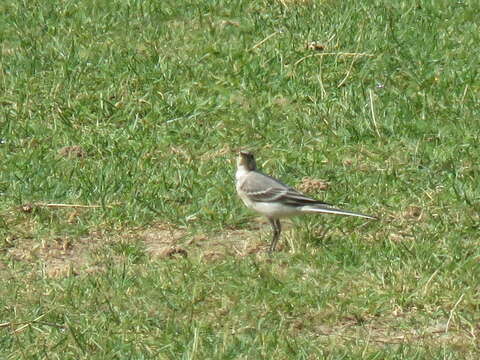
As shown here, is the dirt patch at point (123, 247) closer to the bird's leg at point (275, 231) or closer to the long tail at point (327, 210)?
the bird's leg at point (275, 231)

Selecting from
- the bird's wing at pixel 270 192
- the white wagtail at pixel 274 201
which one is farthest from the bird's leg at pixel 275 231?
the bird's wing at pixel 270 192

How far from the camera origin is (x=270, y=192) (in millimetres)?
8188

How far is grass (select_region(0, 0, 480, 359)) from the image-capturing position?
7.04m

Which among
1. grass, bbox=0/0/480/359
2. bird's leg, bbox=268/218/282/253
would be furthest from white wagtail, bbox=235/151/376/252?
grass, bbox=0/0/480/359

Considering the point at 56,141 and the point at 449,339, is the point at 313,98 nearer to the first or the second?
the point at 56,141

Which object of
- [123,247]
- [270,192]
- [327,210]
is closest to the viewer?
[327,210]

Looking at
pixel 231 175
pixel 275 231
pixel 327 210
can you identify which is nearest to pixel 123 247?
pixel 275 231

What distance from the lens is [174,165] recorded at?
942 cm

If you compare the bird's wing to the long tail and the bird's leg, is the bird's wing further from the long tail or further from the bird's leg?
the bird's leg

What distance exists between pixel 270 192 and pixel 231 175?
1051mm

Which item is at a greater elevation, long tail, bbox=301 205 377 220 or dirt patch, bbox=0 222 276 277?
→ long tail, bbox=301 205 377 220

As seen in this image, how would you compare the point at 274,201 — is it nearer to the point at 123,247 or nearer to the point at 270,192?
the point at 270,192

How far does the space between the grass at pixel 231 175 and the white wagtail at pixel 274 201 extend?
6.8 inches

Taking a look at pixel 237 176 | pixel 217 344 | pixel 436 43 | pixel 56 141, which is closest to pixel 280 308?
pixel 217 344
